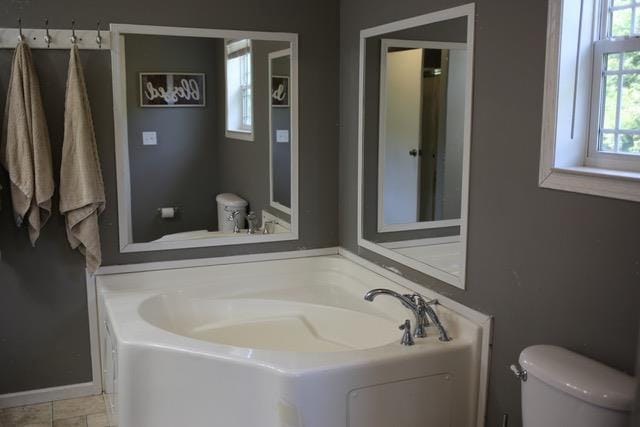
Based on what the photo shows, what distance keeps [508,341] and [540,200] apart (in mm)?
500

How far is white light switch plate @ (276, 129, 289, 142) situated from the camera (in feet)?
11.0

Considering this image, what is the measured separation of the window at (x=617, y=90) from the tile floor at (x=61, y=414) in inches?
93.8

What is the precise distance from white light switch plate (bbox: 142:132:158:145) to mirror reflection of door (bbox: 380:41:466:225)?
1.09 meters

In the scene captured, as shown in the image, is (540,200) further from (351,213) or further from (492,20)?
(351,213)

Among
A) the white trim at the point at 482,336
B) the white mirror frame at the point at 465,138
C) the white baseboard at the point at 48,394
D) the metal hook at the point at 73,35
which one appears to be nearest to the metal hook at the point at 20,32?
the metal hook at the point at 73,35

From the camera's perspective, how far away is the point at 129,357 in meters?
2.44

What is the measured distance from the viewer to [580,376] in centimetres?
170

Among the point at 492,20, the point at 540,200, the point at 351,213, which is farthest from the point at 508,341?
the point at 351,213

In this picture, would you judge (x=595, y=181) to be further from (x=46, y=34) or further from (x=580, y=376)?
(x=46, y=34)

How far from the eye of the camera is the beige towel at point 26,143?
9.05 feet

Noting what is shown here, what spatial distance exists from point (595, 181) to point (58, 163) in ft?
7.51

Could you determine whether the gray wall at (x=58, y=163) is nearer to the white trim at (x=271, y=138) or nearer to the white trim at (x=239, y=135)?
the white trim at (x=271, y=138)

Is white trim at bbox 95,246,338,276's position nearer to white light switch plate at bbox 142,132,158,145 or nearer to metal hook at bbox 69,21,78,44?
white light switch plate at bbox 142,132,158,145

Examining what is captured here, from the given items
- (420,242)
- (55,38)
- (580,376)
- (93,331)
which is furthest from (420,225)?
(55,38)
